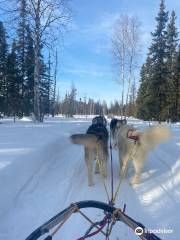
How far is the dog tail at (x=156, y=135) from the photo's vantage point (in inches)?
254

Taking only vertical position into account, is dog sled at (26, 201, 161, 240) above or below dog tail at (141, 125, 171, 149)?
below

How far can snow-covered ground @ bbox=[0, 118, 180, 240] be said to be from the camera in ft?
16.0

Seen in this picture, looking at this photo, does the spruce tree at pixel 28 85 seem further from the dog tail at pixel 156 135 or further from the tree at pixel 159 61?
the dog tail at pixel 156 135

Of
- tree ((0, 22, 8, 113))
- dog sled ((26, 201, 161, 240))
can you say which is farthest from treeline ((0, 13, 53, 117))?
dog sled ((26, 201, 161, 240))

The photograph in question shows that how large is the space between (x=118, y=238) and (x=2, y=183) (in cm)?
228

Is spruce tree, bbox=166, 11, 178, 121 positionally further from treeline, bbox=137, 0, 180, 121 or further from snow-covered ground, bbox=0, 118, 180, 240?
snow-covered ground, bbox=0, 118, 180, 240

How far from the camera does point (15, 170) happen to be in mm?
6727

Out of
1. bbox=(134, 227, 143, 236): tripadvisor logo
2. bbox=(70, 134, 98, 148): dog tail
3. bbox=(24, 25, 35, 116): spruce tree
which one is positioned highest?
bbox=(24, 25, 35, 116): spruce tree

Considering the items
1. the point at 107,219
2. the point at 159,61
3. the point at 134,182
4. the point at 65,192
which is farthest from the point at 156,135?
the point at 159,61


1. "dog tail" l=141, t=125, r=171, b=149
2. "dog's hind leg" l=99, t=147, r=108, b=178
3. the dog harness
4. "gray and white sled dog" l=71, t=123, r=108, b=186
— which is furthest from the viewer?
"dog's hind leg" l=99, t=147, r=108, b=178

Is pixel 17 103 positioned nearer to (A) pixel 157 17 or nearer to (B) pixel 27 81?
(B) pixel 27 81

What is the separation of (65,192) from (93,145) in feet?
3.48

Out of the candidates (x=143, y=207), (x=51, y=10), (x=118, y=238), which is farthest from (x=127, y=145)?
(x=51, y=10)

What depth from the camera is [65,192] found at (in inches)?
258
